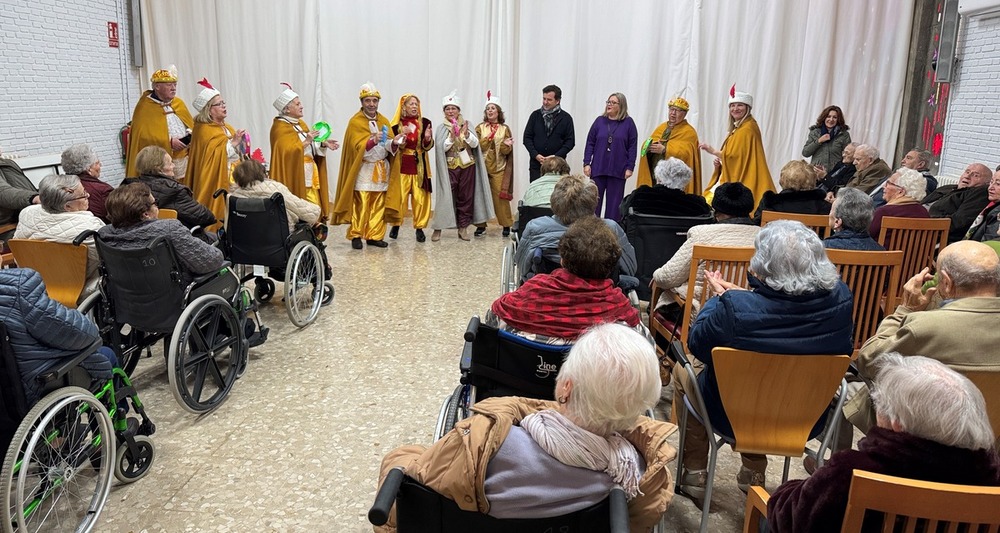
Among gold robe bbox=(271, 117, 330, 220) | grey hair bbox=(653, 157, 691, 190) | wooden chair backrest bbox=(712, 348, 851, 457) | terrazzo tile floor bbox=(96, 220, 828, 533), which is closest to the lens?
wooden chair backrest bbox=(712, 348, 851, 457)

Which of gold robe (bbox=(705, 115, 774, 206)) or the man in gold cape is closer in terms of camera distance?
gold robe (bbox=(705, 115, 774, 206))

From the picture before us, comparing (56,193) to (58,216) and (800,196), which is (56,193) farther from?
(800,196)

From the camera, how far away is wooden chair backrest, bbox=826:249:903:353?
273 centimetres

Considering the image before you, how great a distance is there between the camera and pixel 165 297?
294cm

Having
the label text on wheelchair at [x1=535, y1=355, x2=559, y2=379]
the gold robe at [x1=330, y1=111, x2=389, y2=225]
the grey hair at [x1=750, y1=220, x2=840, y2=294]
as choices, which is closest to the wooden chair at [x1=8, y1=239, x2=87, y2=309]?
the label text on wheelchair at [x1=535, y1=355, x2=559, y2=379]

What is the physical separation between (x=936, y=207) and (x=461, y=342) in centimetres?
325

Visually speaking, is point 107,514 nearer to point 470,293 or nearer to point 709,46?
point 470,293

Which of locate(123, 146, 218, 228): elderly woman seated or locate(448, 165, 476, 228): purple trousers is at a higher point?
locate(123, 146, 218, 228): elderly woman seated

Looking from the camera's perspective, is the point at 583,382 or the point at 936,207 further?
the point at 936,207

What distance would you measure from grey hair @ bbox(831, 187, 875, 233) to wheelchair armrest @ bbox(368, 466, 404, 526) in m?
2.47

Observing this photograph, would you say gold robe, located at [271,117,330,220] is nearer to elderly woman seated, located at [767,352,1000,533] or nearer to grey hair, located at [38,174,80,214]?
grey hair, located at [38,174,80,214]

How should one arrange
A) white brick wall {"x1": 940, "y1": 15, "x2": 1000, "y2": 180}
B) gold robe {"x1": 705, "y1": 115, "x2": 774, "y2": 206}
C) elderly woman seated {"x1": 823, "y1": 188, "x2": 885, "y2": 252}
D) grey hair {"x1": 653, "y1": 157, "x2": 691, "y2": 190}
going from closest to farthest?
elderly woman seated {"x1": 823, "y1": 188, "x2": 885, "y2": 252}, grey hair {"x1": 653, "y1": 157, "x2": 691, "y2": 190}, white brick wall {"x1": 940, "y1": 15, "x2": 1000, "y2": 180}, gold robe {"x1": 705, "y1": 115, "x2": 774, "y2": 206}

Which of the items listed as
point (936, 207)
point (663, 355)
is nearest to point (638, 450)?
point (663, 355)

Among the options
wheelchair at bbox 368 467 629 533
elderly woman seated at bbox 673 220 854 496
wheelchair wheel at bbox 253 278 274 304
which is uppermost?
elderly woman seated at bbox 673 220 854 496
